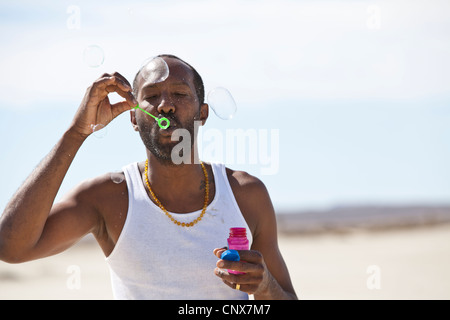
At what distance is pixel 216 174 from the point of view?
3627 millimetres

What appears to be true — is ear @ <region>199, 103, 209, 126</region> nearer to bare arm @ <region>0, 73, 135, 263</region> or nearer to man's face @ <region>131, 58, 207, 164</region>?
man's face @ <region>131, 58, 207, 164</region>

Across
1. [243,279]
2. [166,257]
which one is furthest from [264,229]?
[243,279]

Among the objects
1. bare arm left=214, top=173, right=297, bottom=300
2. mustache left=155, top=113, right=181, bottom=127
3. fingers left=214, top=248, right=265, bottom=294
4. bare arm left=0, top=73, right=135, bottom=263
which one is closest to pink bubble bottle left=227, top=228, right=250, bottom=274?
fingers left=214, top=248, right=265, bottom=294

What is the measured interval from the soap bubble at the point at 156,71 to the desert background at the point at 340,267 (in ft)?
30.5

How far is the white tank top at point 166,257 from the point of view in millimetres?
3205

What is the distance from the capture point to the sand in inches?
512

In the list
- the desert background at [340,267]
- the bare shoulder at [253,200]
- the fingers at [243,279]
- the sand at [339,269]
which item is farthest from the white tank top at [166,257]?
the desert background at [340,267]

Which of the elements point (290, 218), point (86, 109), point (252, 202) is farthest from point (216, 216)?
point (290, 218)

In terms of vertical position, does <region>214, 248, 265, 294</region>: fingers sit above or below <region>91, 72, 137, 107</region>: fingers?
below

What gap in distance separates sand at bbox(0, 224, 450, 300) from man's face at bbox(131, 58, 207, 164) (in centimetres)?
869

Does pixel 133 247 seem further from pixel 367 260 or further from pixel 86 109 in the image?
pixel 367 260

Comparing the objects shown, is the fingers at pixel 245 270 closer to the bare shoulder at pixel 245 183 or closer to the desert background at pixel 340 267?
the bare shoulder at pixel 245 183

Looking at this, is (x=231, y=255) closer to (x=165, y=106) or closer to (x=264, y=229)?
(x=264, y=229)

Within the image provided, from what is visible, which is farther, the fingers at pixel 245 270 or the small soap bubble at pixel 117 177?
the small soap bubble at pixel 117 177
